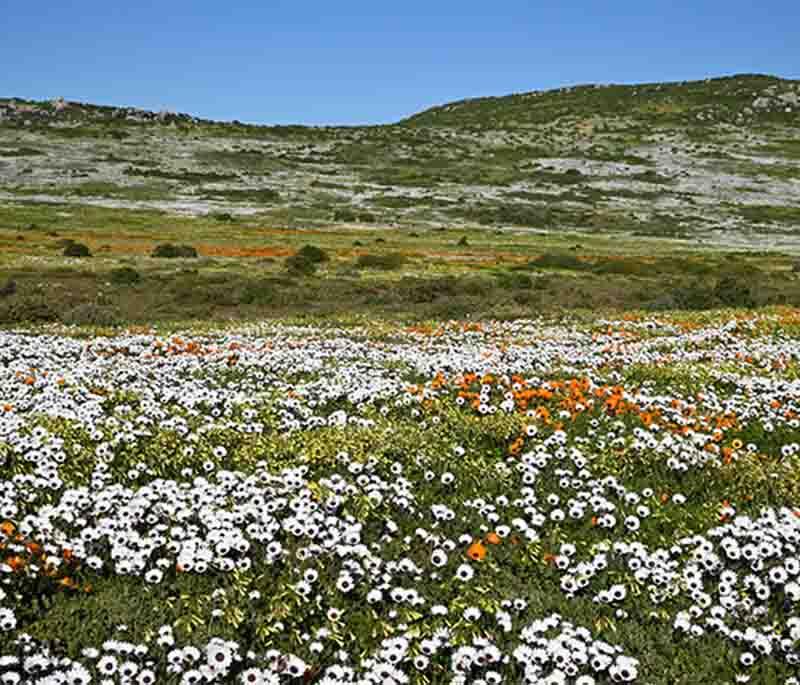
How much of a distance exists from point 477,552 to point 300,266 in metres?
46.2

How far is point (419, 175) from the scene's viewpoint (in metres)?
148

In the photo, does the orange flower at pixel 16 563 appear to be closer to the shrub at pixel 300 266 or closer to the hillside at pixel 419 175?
the shrub at pixel 300 266

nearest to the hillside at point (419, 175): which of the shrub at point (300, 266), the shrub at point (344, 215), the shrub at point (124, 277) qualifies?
the shrub at point (344, 215)

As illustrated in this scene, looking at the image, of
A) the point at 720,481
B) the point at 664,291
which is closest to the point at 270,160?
the point at 664,291

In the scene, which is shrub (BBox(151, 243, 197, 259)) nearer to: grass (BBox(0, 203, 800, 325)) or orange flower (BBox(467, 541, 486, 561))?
grass (BBox(0, 203, 800, 325))

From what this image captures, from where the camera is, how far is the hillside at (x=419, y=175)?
109 m

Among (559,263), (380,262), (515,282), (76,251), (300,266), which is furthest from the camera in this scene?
(559,263)

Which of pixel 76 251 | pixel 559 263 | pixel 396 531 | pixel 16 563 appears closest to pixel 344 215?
pixel 559 263

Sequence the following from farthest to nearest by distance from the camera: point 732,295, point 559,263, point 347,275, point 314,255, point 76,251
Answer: point 559,263
point 314,255
point 76,251
point 347,275
point 732,295

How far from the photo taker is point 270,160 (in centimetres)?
15550

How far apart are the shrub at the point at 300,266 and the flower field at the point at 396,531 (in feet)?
119

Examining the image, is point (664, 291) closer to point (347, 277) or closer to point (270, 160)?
point (347, 277)

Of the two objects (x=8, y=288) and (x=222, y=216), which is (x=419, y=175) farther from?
(x=8, y=288)

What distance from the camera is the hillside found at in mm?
108688
